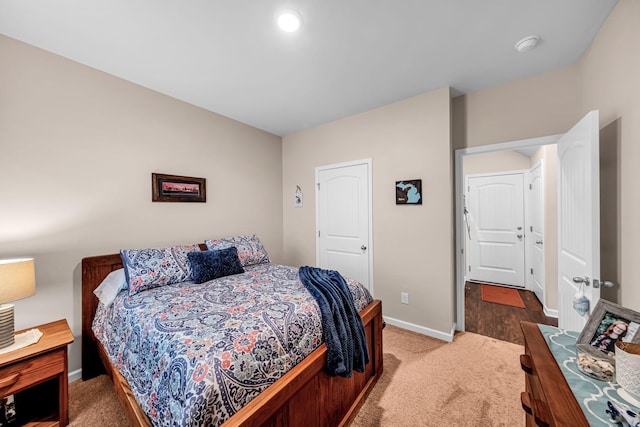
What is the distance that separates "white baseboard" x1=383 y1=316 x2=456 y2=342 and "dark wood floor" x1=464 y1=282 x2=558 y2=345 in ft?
1.38

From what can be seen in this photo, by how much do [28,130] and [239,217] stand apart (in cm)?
199

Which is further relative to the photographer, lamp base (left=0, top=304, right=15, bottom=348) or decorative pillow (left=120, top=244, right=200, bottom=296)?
decorative pillow (left=120, top=244, right=200, bottom=296)

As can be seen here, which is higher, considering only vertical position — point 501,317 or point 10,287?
point 10,287

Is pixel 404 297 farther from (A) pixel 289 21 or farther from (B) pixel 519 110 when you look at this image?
(A) pixel 289 21

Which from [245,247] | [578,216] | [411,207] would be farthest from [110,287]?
[578,216]

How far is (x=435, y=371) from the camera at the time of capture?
6.91 ft

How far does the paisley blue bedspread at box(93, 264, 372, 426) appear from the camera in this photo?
3.34ft

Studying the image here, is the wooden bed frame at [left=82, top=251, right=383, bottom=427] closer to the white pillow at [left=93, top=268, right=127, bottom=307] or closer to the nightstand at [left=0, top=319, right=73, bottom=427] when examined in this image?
the white pillow at [left=93, top=268, right=127, bottom=307]

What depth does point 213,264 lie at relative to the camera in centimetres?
237

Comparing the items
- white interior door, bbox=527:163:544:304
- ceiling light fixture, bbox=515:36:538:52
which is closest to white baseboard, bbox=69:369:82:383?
ceiling light fixture, bbox=515:36:538:52

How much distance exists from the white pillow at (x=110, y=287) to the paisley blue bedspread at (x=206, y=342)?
8cm

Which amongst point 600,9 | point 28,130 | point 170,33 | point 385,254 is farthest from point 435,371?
point 28,130

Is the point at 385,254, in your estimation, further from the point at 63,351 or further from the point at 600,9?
the point at 63,351

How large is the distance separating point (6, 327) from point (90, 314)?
2.13ft
